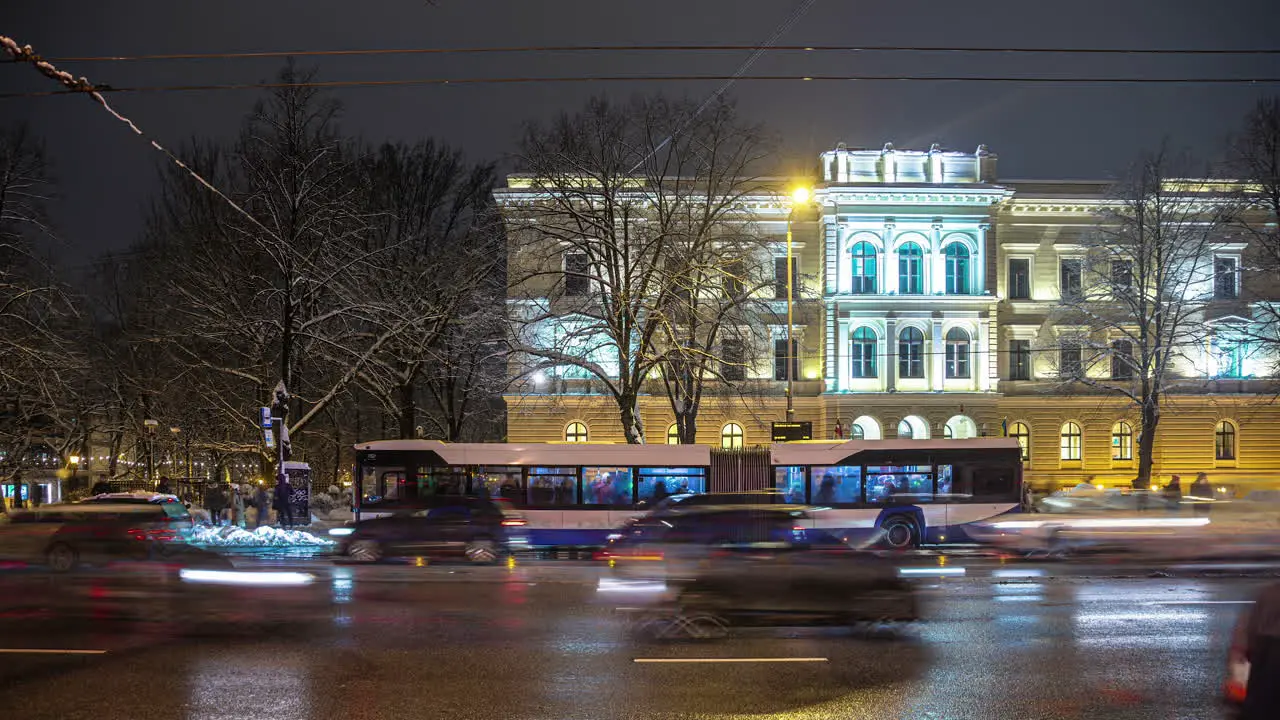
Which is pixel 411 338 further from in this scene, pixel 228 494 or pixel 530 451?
pixel 530 451

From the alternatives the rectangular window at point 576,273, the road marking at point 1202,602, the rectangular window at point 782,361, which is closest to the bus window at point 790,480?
the rectangular window at point 576,273

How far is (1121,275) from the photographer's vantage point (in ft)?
156

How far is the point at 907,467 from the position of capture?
93.0 ft

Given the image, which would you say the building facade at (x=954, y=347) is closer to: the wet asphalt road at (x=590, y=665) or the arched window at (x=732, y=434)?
the arched window at (x=732, y=434)

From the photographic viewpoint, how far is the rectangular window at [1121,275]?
148 feet

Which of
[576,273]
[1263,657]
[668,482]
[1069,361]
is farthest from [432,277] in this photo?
[1263,657]

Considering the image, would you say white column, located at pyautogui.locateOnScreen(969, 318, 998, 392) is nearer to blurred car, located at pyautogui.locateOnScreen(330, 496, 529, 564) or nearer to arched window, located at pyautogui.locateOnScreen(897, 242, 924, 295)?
arched window, located at pyautogui.locateOnScreen(897, 242, 924, 295)

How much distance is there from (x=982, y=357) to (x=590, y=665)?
4186 cm

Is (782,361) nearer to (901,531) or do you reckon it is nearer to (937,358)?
(937,358)

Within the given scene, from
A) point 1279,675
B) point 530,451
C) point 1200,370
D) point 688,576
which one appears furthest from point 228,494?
point 1200,370

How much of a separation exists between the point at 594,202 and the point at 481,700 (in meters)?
27.9

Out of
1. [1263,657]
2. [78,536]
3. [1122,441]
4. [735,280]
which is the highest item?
[735,280]

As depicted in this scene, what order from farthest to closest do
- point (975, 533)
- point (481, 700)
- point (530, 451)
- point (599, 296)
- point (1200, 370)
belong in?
point (1200, 370) → point (599, 296) → point (530, 451) → point (975, 533) → point (481, 700)

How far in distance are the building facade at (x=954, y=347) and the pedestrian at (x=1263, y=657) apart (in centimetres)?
4182
